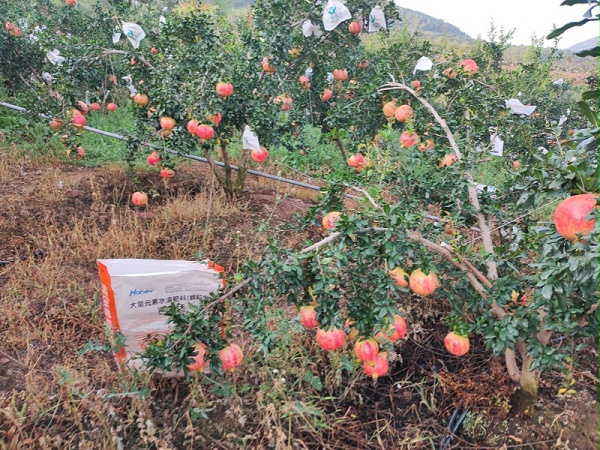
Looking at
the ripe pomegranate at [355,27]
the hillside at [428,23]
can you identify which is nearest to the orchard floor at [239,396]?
the ripe pomegranate at [355,27]

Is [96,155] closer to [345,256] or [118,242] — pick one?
[118,242]

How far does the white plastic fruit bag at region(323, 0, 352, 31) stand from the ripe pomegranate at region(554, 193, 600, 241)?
250cm

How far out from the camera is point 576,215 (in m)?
1.24

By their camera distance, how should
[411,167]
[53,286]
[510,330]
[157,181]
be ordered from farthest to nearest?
1. [157,181]
2. [53,286]
3. [411,167]
4. [510,330]

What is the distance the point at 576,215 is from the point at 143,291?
1682 mm

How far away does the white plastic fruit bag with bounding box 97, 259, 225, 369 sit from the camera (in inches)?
75.4

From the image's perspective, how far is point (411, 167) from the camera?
2.51m

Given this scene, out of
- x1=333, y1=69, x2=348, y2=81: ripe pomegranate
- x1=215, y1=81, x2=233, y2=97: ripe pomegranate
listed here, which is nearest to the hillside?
x1=333, y1=69, x2=348, y2=81: ripe pomegranate

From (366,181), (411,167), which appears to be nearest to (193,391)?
(366,181)

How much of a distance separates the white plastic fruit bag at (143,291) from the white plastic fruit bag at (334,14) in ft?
7.28

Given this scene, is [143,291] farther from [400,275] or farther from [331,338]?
[400,275]

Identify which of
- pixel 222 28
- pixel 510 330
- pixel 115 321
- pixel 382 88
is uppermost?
pixel 222 28

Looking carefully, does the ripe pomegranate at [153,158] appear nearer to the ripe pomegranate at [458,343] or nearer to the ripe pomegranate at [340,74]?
the ripe pomegranate at [340,74]

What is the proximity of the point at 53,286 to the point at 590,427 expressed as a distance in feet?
10.1
